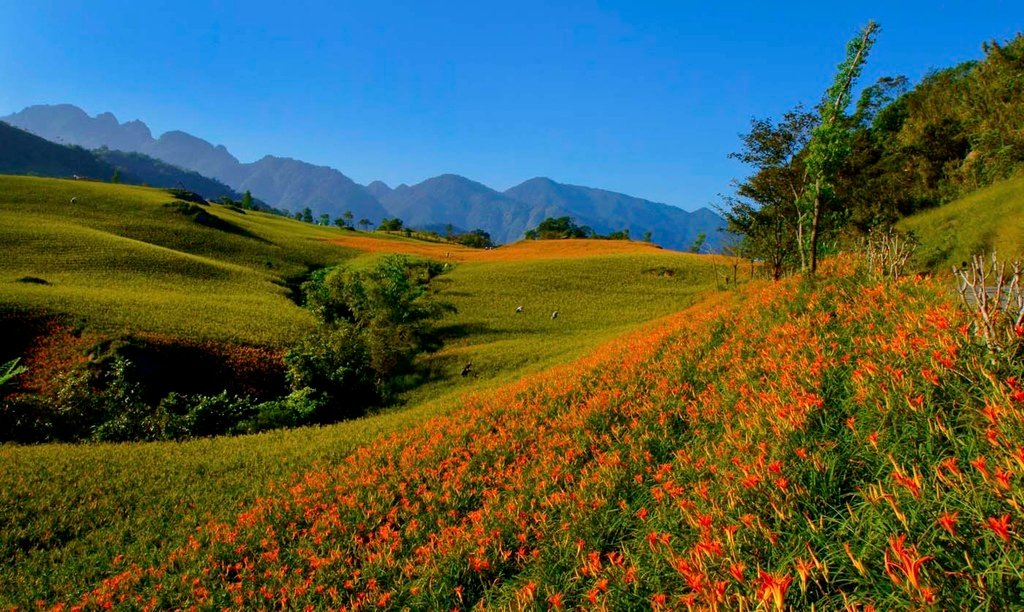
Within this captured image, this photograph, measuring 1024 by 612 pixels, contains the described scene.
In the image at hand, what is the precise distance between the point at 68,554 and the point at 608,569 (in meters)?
9.48

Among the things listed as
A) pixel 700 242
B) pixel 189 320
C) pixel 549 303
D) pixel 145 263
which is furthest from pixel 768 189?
pixel 145 263

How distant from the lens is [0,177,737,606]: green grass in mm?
9219

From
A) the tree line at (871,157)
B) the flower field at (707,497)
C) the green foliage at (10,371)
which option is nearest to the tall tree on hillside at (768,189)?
the tree line at (871,157)

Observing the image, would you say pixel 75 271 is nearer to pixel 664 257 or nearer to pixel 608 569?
pixel 608 569

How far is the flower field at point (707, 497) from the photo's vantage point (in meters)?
3.44

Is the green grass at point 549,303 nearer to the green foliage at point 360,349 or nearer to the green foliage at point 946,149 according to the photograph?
the green foliage at point 360,349

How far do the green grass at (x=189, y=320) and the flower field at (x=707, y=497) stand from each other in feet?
5.45

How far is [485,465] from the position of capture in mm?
8758

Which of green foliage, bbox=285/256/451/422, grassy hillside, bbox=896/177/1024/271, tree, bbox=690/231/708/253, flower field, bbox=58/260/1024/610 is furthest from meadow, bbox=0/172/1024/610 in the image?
tree, bbox=690/231/708/253

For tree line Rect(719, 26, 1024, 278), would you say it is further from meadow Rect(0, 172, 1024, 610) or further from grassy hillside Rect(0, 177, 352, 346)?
grassy hillside Rect(0, 177, 352, 346)

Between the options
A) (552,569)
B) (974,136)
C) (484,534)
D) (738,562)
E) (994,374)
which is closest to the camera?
(738,562)

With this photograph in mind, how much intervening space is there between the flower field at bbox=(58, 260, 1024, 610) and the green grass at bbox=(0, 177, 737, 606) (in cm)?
166

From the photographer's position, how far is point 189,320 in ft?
85.4

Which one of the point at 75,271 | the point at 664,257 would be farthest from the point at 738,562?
the point at 664,257
